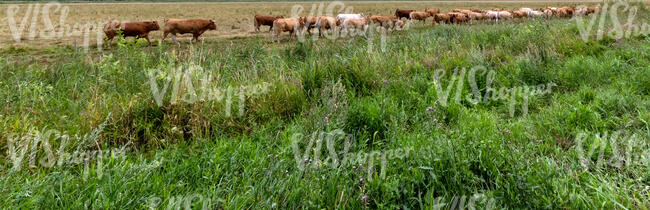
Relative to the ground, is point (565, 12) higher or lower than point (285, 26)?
higher

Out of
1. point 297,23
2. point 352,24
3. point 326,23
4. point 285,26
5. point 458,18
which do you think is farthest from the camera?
point 458,18

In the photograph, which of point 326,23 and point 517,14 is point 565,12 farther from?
point 326,23

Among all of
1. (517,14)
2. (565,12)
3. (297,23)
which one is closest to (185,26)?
(297,23)

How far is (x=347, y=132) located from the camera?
363 cm

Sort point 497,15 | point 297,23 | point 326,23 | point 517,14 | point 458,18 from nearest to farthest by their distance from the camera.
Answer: point 297,23, point 326,23, point 458,18, point 497,15, point 517,14

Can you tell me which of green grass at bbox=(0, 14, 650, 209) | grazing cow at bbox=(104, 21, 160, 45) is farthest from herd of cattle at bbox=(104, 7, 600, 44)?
green grass at bbox=(0, 14, 650, 209)

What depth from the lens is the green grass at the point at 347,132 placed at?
2312 mm

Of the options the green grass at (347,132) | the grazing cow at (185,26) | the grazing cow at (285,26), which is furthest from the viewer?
the grazing cow at (285,26)

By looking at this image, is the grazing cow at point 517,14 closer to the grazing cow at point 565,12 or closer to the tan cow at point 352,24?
the grazing cow at point 565,12

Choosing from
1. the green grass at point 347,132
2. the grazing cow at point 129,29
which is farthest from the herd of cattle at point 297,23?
the green grass at point 347,132

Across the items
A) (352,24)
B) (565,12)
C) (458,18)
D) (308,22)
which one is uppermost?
(565,12)

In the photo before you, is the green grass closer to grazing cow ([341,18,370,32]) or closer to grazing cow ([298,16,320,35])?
grazing cow ([298,16,320,35])

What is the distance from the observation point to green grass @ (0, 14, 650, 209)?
91.0 inches

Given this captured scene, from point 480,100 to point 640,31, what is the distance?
7.71m
